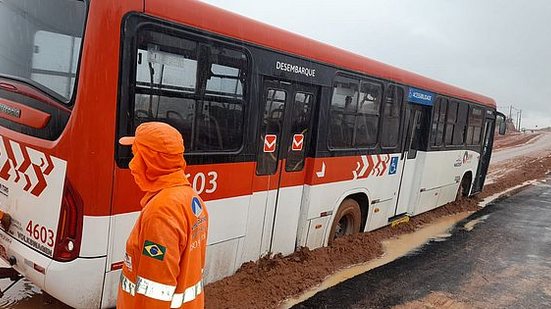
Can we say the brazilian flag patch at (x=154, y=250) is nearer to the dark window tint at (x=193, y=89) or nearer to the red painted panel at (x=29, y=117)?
the dark window tint at (x=193, y=89)

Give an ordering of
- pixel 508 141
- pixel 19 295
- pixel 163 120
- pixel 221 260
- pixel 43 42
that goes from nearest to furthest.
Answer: pixel 43 42 < pixel 163 120 < pixel 19 295 < pixel 221 260 < pixel 508 141

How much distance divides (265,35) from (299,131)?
1225 mm

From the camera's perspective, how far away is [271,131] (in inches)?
183

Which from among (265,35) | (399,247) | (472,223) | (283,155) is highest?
(265,35)

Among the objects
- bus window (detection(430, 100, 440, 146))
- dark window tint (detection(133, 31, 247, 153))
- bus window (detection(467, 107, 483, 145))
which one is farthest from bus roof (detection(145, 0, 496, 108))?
bus window (detection(467, 107, 483, 145))

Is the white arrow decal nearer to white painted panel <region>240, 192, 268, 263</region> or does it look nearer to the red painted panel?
white painted panel <region>240, 192, 268, 263</region>

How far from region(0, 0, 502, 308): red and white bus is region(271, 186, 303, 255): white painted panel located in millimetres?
20

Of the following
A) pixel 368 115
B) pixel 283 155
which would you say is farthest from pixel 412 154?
pixel 283 155

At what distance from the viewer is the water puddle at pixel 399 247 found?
5.18 m

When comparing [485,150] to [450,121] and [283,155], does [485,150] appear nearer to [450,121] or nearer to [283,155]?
[450,121]

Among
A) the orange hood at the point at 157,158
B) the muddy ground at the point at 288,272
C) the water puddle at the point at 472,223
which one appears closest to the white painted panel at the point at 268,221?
the muddy ground at the point at 288,272

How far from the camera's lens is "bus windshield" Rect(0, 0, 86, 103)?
3168 millimetres

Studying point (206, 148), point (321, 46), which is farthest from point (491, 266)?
point (206, 148)

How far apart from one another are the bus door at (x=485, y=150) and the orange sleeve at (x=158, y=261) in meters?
10.7
